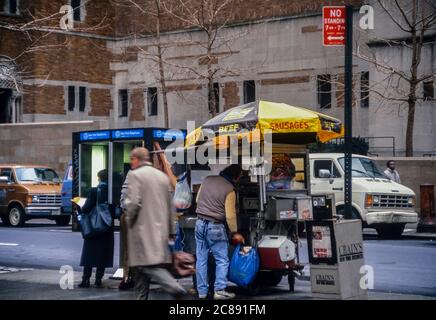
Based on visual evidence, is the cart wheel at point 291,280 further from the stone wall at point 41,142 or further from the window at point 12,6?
the window at point 12,6

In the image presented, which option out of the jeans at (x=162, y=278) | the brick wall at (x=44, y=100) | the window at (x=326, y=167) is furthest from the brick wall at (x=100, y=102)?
the jeans at (x=162, y=278)

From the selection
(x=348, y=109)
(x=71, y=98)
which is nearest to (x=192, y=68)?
(x=71, y=98)

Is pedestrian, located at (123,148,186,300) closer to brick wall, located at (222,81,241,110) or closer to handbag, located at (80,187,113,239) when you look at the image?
handbag, located at (80,187,113,239)

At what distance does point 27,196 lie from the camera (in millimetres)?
28375

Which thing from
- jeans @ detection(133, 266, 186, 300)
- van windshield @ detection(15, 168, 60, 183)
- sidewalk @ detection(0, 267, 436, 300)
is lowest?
sidewalk @ detection(0, 267, 436, 300)

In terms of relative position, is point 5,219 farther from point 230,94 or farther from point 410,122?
Result: point 230,94

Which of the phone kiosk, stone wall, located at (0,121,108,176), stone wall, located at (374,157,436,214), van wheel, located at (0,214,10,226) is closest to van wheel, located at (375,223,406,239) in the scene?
stone wall, located at (374,157,436,214)

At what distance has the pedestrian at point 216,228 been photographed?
39.7 feet

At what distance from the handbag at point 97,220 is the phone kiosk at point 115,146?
12.6 inches

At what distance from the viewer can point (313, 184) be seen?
22469 millimetres

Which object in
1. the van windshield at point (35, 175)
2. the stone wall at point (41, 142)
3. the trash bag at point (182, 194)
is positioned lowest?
the trash bag at point (182, 194)

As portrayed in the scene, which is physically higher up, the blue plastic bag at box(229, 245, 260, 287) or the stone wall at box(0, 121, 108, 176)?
the stone wall at box(0, 121, 108, 176)

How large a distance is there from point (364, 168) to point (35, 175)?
11.7m

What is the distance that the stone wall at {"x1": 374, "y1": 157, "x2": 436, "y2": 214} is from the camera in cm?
2809
